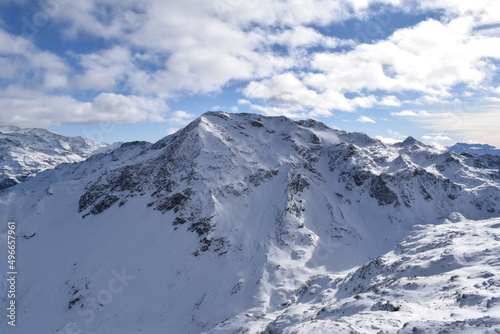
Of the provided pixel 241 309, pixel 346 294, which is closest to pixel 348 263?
pixel 346 294

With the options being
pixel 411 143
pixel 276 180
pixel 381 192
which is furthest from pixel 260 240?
pixel 411 143

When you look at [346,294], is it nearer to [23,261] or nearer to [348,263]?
[348,263]

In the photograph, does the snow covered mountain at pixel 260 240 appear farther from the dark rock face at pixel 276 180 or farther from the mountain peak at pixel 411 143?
the mountain peak at pixel 411 143

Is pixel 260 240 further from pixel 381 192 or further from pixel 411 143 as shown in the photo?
pixel 411 143

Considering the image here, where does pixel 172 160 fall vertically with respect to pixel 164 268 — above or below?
above

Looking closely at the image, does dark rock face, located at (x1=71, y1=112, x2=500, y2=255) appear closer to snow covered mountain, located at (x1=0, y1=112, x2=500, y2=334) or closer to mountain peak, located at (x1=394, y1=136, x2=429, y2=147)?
snow covered mountain, located at (x1=0, y1=112, x2=500, y2=334)

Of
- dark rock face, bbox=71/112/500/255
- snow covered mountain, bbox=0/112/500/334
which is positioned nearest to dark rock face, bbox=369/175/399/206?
dark rock face, bbox=71/112/500/255

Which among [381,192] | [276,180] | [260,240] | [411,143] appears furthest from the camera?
[411,143]

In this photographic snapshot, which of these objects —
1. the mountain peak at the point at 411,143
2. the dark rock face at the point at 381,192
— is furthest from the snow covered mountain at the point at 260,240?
the mountain peak at the point at 411,143
